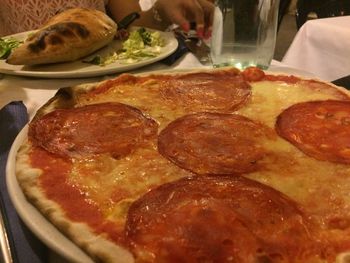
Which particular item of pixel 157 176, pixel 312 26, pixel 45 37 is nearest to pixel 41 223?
pixel 157 176

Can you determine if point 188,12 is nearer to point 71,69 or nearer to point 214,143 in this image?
point 71,69

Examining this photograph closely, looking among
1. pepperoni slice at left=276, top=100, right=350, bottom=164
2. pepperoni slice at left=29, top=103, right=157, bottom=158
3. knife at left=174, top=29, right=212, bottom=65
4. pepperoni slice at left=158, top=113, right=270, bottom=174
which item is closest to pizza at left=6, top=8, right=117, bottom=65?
knife at left=174, top=29, right=212, bottom=65

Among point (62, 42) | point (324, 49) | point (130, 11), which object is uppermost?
point (62, 42)

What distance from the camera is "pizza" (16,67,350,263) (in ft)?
1.73

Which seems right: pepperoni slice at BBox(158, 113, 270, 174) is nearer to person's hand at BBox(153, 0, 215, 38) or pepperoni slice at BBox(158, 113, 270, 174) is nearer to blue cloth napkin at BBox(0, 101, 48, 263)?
blue cloth napkin at BBox(0, 101, 48, 263)

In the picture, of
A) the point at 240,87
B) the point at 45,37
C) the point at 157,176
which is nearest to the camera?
the point at 157,176

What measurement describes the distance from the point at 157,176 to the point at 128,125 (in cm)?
16

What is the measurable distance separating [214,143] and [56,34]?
65cm

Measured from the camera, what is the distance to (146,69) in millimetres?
1277

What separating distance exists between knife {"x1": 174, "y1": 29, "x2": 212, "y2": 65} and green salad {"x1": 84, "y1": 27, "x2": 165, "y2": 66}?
0.09 m

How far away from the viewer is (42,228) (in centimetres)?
56

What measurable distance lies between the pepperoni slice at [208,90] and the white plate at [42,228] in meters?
0.37

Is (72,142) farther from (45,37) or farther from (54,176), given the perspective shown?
(45,37)

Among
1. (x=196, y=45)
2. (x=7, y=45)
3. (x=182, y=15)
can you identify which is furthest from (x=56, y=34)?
(x=182, y=15)
